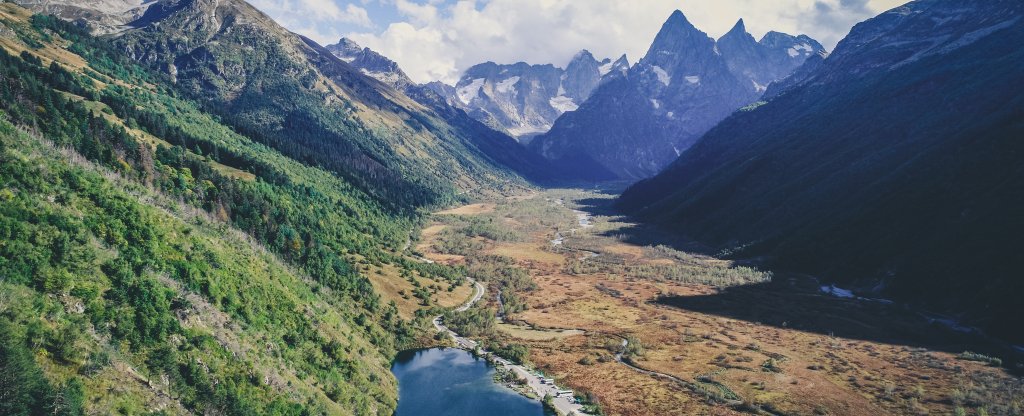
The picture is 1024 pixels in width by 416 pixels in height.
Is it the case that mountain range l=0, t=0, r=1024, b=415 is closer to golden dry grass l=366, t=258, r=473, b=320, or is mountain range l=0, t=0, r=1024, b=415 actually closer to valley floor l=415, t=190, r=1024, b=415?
golden dry grass l=366, t=258, r=473, b=320

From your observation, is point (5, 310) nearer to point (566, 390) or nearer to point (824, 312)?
point (566, 390)

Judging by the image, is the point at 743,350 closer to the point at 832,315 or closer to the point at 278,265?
the point at 832,315

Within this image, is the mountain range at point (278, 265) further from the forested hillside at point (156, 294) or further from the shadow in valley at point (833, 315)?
the shadow in valley at point (833, 315)

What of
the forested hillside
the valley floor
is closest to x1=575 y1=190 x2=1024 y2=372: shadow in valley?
the valley floor

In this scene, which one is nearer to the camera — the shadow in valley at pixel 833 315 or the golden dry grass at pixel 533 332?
the shadow in valley at pixel 833 315

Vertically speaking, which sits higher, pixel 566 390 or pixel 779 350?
pixel 779 350

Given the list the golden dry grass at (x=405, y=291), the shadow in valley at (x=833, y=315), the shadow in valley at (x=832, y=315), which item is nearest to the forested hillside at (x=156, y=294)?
the golden dry grass at (x=405, y=291)

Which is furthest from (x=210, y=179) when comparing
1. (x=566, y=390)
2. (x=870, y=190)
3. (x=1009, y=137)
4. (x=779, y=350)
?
(x=1009, y=137)
